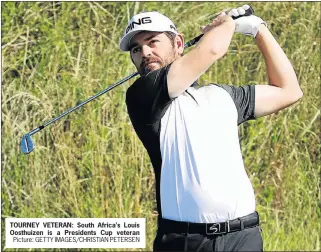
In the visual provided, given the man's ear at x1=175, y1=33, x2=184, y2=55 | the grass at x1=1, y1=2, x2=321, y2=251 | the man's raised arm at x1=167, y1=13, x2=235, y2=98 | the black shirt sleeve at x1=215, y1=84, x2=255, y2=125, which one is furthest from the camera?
the grass at x1=1, y1=2, x2=321, y2=251

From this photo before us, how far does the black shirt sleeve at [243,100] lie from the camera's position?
3.83 metres

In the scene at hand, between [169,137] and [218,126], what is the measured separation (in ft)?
0.66

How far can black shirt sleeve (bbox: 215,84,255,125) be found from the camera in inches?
151

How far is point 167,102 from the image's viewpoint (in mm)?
3623

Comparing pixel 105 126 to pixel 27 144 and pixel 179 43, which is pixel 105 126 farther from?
pixel 179 43

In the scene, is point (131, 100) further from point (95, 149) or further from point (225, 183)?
point (95, 149)

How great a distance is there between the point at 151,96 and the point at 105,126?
10.3 feet

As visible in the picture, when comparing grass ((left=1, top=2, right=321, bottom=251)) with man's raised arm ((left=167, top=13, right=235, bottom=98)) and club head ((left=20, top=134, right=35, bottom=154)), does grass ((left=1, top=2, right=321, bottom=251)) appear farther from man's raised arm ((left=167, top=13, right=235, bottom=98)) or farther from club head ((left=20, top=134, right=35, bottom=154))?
man's raised arm ((left=167, top=13, right=235, bottom=98))

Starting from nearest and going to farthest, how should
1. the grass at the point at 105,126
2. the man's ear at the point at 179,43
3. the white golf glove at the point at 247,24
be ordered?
the man's ear at the point at 179,43, the white golf glove at the point at 247,24, the grass at the point at 105,126

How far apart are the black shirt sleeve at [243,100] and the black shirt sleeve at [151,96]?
32cm

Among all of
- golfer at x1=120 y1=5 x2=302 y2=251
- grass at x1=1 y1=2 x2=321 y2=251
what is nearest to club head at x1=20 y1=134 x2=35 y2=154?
grass at x1=1 y1=2 x2=321 y2=251

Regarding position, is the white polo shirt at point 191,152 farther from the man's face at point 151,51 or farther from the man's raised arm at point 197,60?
the man's face at point 151,51

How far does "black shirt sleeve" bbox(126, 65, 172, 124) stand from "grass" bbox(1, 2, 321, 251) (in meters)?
3.05

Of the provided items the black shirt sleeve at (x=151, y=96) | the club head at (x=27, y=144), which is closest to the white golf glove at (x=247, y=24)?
the black shirt sleeve at (x=151, y=96)
